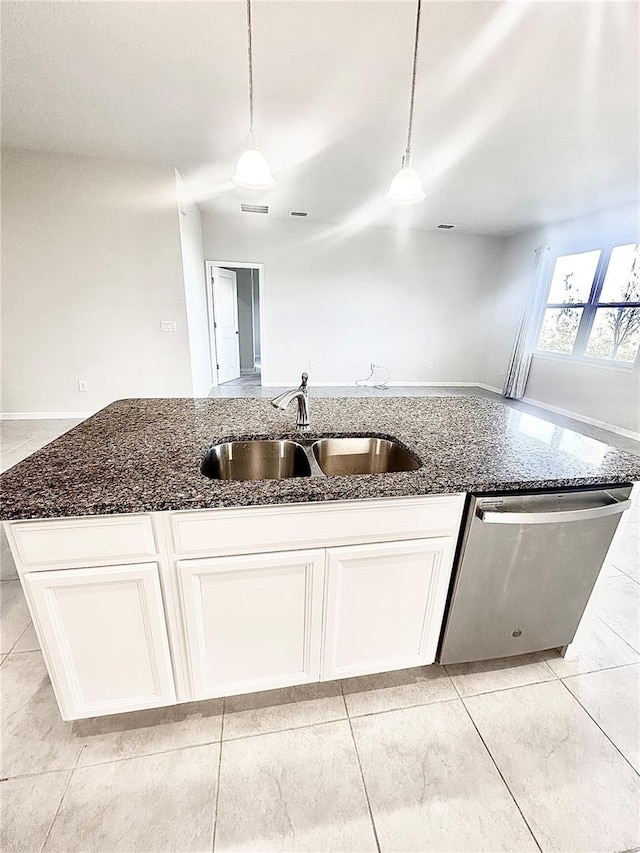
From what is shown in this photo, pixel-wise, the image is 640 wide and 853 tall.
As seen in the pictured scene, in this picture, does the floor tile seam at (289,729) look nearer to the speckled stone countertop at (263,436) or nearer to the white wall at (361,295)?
the speckled stone countertop at (263,436)

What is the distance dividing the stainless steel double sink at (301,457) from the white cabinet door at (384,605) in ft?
1.12

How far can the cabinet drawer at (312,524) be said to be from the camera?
969 mm

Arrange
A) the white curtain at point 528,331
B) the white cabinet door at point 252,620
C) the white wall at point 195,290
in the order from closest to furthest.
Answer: the white cabinet door at point 252,620
the white wall at point 195,290
the white curtain at point 528,331

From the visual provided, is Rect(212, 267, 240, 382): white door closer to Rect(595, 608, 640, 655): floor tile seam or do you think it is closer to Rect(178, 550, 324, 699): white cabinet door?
Rect(178, 550, 324, 699): white cabinet door

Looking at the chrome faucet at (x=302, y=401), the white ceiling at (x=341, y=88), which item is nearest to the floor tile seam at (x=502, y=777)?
the chrome faucet at (x=302, y=401)

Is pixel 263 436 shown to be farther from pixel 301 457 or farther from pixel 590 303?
pixel 590 303

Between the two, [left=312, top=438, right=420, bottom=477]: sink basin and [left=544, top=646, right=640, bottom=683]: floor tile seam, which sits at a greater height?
[left=312, top=438, right=420, bottom=477]: sink basin

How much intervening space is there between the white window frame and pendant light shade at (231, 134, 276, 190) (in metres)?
4.81

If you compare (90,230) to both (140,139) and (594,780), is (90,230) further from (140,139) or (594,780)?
(594,780)

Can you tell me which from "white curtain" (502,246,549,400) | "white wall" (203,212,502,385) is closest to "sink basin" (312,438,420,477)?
"white wall" (203,212,502,385)

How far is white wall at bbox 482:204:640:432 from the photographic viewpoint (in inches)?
171

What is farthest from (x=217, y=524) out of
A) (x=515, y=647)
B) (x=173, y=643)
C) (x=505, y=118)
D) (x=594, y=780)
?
(x=505, y=118)

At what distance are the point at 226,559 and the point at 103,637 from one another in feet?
1.42

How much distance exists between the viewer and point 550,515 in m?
1.12
